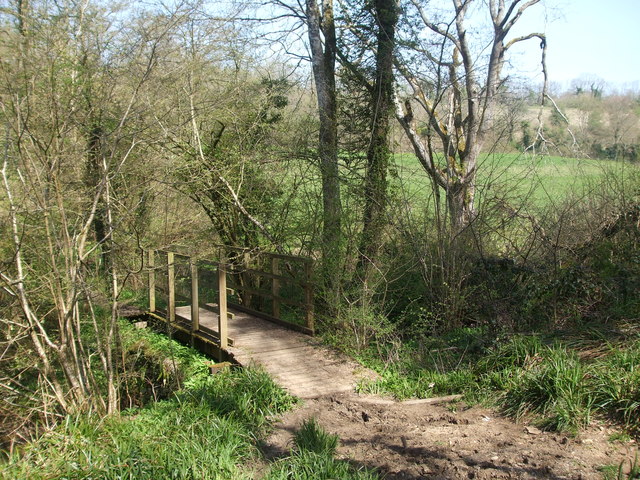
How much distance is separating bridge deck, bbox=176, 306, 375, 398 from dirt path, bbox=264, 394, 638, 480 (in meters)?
0.68

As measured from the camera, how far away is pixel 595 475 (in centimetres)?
394

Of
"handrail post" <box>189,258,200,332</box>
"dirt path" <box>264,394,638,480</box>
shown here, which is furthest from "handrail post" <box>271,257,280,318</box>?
"dirt path" <box>264,394,638,480</box>

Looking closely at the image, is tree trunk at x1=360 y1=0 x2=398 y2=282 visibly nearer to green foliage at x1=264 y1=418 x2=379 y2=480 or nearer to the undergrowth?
the undergrowth

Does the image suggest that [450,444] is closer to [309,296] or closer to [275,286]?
[309,296]

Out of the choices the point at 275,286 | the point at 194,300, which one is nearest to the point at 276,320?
the point at 275,286

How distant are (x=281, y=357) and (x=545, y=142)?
699 cm

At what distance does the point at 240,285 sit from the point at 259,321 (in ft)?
5.51

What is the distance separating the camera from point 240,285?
10.9 meters

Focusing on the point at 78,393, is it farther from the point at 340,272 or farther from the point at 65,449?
the point at 340,272

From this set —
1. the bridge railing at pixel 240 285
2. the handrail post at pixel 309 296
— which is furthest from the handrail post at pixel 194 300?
the handrail post at pixel 309 296

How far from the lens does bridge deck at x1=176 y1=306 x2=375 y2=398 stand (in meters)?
6.32

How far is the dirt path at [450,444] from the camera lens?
4117 mm

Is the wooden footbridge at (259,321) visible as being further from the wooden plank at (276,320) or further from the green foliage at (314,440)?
the green foliage at (314,440)

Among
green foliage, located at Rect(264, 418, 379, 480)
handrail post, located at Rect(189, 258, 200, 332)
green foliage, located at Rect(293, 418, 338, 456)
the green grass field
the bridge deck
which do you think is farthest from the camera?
handrail post, located at Rect(189, 258, 200, 332)
